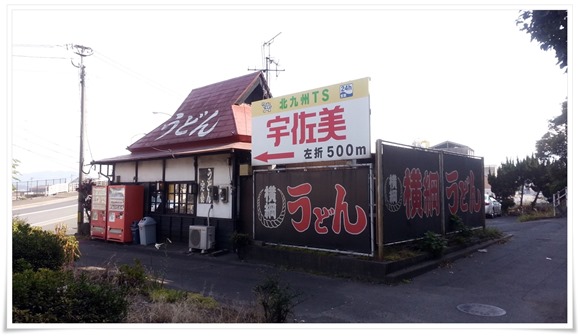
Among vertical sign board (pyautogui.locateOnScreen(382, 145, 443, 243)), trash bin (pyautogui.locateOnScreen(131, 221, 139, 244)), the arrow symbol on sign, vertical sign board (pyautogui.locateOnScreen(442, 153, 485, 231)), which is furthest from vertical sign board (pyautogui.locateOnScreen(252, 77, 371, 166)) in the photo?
trash bin (pyautogui.locateOnScreen(131, 221, 139, 244))

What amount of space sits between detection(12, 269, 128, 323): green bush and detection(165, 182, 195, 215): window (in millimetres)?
8752

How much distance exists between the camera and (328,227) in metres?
9.65

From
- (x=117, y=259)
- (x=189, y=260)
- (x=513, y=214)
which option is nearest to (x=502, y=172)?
(x=513, y=214)

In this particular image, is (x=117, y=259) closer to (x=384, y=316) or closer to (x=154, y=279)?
(x=154, y=279)

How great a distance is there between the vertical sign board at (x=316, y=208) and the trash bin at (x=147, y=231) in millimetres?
5185

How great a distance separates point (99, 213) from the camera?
1565 centimetres

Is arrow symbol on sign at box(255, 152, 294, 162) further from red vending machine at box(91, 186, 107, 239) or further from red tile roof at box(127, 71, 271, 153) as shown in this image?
red vending machine at box(91, 186, 107, 239)

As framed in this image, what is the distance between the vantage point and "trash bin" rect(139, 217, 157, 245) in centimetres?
1420

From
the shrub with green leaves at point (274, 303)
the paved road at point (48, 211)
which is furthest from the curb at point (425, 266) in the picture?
the paved road at point (48, 211)

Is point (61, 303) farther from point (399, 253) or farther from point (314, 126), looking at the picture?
point (399, 253)

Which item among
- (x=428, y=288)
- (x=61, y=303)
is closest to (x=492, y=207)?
(x=428, y=288)

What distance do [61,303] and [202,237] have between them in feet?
24.4

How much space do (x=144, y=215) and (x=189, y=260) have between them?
4.54 meters

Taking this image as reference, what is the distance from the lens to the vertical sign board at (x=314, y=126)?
29.9 ft
